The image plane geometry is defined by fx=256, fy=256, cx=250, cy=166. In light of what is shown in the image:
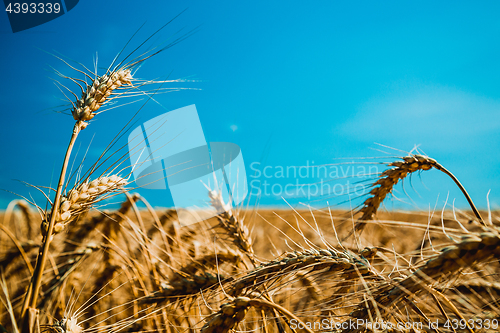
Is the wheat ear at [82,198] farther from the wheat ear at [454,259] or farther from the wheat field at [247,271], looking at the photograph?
the wheat ear at [454,259]

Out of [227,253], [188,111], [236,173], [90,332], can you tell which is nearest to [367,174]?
[236,173]

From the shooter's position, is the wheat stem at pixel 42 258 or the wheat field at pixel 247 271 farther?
the wheat stem at pixel 42 258

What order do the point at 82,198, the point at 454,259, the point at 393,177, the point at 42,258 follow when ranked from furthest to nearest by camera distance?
the point at 393,177
the point at 82,198
the point at 42,258
the point at 454,259

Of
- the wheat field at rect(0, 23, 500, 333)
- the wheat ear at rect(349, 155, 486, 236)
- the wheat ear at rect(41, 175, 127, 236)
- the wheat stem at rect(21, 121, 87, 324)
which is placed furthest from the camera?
the wheat ear at rect(349, 155, 486, 236)

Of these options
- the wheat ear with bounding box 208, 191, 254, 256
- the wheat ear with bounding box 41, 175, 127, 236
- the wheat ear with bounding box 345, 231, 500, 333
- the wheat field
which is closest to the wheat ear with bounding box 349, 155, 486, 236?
the wheat field

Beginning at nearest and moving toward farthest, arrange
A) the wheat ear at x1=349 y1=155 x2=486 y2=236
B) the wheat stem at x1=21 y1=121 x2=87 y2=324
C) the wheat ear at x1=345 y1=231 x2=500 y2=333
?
the wheat ear at x1=345 y1=231 x2=500 y2=333 < the wheat stem at x1=21 y1=121 x2=87 y2=324 < the wheat ear at x1=349 y1=155 x2=486 y2=236

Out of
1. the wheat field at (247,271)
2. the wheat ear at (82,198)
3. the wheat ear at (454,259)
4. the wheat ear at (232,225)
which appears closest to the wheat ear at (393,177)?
the wheat field at (247,271)

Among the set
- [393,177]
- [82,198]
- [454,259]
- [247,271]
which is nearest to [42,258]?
[82,198]

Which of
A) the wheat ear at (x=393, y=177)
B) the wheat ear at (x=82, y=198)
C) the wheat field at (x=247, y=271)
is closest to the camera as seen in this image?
the wheat field at (x=247, y=271)

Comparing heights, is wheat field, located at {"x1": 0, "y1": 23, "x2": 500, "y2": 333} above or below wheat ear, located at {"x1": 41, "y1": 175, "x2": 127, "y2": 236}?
below

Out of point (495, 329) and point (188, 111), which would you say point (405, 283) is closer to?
point (495, 329)

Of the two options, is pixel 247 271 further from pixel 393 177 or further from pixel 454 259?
pixel 393 177

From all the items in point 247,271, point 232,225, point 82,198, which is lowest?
point 247,271

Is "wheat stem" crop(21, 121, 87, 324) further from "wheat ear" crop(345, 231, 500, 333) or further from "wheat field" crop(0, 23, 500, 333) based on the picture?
"wheat ear" crop(345, 231, 500, 333)
